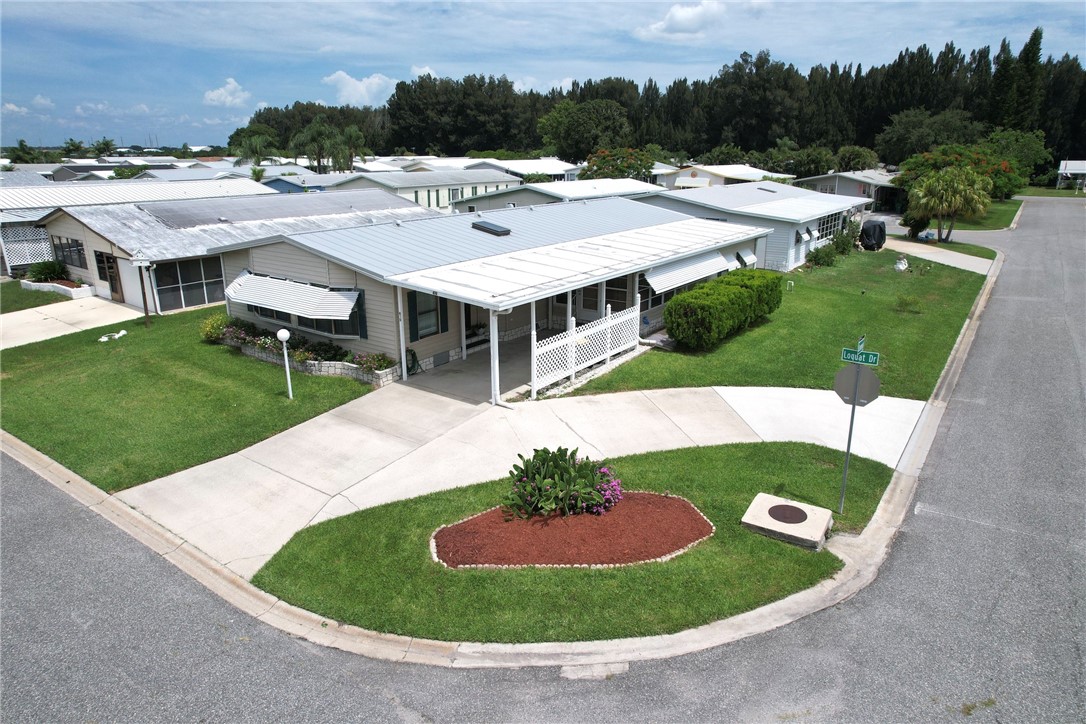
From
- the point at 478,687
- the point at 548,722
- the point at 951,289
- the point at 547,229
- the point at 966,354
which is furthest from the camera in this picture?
the point at 951,289

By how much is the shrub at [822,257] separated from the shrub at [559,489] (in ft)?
77.8

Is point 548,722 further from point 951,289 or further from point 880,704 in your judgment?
point 951,289

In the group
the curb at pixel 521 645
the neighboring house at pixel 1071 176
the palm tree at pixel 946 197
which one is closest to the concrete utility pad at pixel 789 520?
the curb at pixel 521 645

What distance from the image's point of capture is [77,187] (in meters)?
31.7

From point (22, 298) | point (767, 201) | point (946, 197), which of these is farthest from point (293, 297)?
point (946, 197)

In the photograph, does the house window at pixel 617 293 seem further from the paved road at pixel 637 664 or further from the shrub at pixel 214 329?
the shrub at pixel 214 329

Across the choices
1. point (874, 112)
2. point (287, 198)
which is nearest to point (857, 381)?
point (287, 198)

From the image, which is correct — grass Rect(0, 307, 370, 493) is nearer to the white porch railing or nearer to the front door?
the white porch railing

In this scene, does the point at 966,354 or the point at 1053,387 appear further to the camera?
the point at 966,354

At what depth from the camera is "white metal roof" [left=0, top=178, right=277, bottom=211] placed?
28578 millimetres

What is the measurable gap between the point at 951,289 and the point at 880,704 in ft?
77.8

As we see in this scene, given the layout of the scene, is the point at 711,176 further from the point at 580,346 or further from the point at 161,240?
the point at 580,346

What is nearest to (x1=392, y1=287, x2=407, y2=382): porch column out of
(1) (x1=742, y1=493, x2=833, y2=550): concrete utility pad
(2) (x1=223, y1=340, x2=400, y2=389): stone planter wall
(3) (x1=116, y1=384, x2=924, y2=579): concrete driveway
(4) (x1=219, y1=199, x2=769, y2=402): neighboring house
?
(4) (x1=219, y1=199, x2=769, y2=402): neighboring house

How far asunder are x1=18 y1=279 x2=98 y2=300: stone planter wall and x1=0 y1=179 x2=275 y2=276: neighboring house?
1703mm
